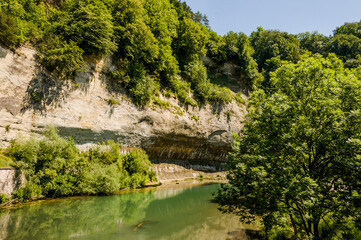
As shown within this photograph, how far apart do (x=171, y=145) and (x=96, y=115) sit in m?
12.5

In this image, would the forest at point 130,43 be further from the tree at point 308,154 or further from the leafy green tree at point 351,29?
the leafy green tree at point 351,29

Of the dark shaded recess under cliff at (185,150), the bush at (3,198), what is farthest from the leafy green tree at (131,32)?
the bush at (3,198)

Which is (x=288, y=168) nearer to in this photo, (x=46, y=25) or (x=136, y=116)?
(x=136, y=116)

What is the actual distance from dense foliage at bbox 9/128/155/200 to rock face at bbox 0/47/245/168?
1689 mm

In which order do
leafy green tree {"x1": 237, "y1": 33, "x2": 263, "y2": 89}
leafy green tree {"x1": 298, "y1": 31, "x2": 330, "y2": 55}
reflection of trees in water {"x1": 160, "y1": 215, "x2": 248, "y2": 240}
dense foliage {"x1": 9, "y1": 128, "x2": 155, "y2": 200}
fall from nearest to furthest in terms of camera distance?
reflection of trees in water {"x1": 160, "y1": 215, "x2": 248, "y2": 240} < dense foliage {"x1": 9, "y1": 128, "x2": 155, "y2": 200} < leafy green tree {"x1": 237, "y1": 33, "x2": 263, "y2": 89} < leafy green tree {"x1": 298, "y1": 31, "x2": 330, "y2": 55}

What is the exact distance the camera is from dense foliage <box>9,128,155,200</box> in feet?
47.5

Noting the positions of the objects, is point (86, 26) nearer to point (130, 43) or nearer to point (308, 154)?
point (130, 43)

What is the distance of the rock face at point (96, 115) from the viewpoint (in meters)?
16.5

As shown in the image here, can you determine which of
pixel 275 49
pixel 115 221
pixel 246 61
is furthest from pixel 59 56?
pixel 275 49

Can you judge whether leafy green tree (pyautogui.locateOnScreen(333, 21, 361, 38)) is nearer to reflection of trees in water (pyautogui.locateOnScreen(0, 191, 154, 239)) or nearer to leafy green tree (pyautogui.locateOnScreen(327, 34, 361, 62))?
leafy green tree (pyautogui.locateOnScreen(327, 34, 361, 62))

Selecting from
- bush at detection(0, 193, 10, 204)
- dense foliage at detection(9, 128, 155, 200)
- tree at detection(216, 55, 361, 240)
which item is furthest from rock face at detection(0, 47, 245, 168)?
tree at detection(216, 55, 361, 240)

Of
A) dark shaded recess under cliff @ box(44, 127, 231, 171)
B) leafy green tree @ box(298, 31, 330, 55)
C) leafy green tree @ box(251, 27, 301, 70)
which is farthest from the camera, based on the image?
leafy green tree @ box(298, 31, 330, 55)

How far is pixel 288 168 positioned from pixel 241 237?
596 cm

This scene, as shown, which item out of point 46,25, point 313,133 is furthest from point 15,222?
point 46,25
